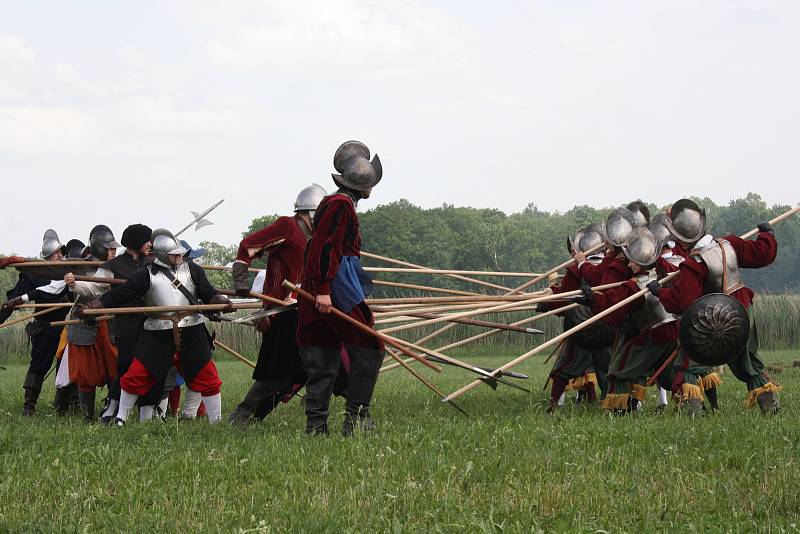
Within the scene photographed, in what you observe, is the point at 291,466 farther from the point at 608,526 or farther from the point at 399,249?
the point at 399,249

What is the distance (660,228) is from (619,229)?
555 mm

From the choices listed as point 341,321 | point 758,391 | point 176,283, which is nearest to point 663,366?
point 758,391

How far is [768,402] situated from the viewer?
28.9ft

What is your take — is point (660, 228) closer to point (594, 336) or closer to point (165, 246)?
point (594, 336)

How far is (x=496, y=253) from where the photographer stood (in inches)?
2842

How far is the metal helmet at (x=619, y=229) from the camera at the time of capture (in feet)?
33.1

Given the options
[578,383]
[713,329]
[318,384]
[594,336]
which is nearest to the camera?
[318,384]

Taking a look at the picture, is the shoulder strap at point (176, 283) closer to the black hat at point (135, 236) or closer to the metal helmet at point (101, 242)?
the black hat at point (135, 236)

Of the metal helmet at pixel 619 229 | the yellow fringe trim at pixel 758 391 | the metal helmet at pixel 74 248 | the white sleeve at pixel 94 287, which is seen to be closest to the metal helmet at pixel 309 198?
the white sleeve at pixel 94 287

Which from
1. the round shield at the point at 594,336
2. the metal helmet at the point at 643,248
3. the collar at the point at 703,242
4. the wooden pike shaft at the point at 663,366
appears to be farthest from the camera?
the round shield at the point at 594,336

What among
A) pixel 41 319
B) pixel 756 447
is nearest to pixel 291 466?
pixel 756 447

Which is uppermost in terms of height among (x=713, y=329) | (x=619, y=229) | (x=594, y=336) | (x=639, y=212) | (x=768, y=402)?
(x=639, y=212)

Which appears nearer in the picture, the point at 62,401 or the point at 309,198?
the point at 309,198

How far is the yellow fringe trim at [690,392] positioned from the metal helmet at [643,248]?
4.28 ft
